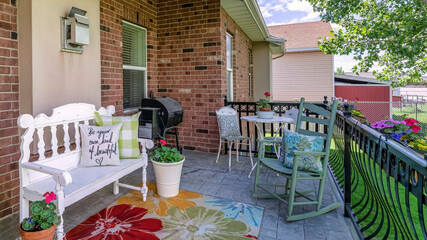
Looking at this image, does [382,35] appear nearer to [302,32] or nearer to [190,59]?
[190,59]

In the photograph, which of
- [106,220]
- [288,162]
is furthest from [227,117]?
[106,220]

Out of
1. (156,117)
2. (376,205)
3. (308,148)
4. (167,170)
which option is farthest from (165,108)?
(376,205)

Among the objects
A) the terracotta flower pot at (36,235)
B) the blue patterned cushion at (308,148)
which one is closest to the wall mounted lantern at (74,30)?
the terracotta flower pot at (36,235)

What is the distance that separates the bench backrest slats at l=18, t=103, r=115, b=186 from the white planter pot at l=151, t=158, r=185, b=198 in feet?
2.66

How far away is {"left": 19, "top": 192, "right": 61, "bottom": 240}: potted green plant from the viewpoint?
4.93ft

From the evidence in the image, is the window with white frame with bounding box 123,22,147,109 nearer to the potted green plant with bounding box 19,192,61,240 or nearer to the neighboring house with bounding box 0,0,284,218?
the neighboring house with bounding box 0,0,284,218

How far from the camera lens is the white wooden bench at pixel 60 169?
1834mm

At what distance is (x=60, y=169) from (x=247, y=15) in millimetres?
4970

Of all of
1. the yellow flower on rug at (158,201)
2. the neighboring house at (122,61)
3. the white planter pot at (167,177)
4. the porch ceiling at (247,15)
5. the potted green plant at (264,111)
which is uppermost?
the porch ceiling at (247,15)

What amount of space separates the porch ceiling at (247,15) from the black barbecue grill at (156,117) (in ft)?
7.28

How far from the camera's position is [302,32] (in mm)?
Answer: 14797

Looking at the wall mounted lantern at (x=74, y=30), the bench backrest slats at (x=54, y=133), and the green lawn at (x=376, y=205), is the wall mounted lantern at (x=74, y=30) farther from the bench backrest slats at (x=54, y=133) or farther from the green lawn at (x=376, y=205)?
the green lawn at (x=376, y=205)

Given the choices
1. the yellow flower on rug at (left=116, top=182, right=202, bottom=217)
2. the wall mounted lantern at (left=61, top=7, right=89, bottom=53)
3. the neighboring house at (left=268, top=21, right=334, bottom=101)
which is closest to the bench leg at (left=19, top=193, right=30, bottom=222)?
the yellow flower on rug at (left=116, top=182, right=202, bottom=217)

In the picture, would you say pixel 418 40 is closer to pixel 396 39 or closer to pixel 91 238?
pixel 396 39
